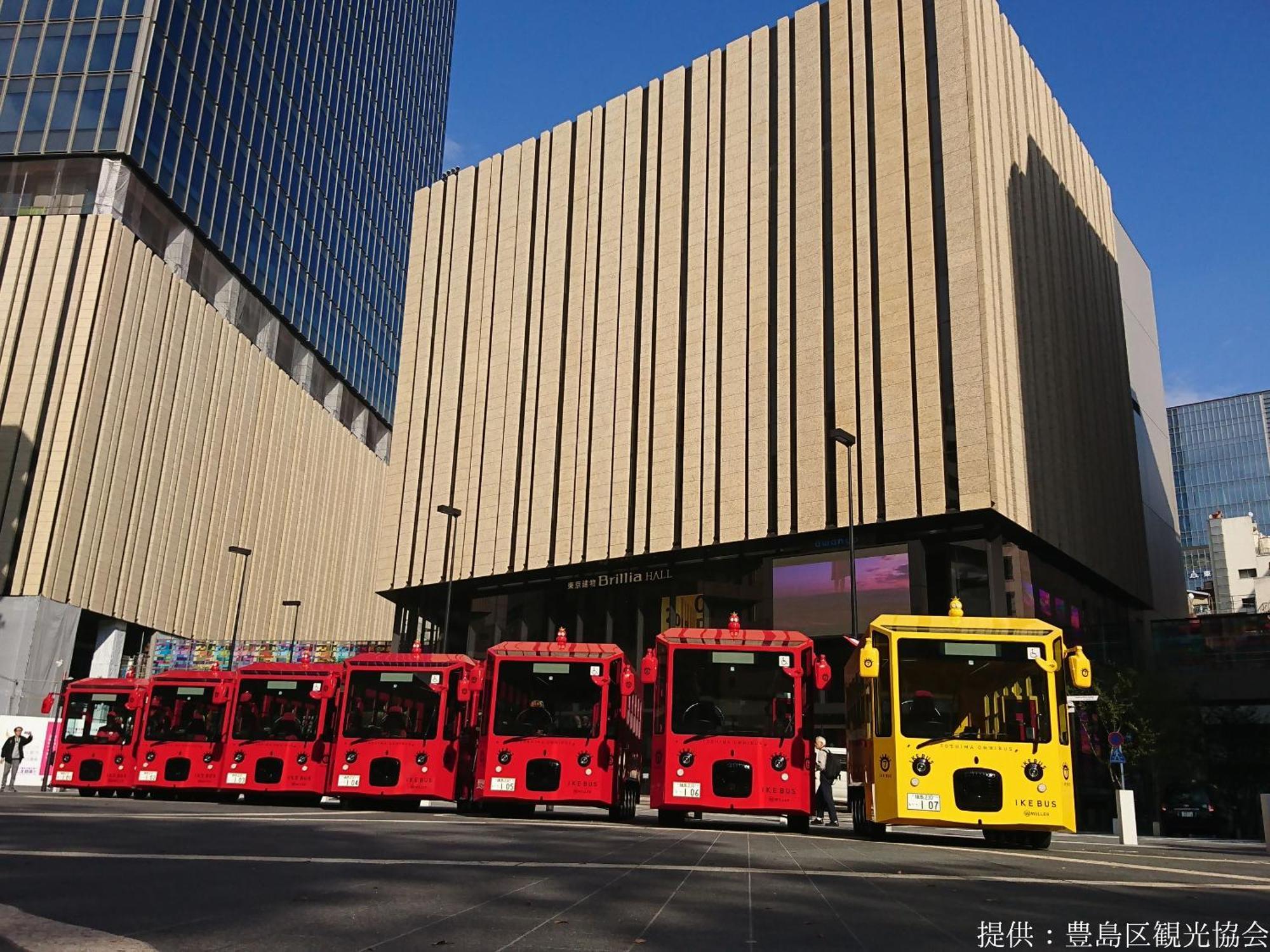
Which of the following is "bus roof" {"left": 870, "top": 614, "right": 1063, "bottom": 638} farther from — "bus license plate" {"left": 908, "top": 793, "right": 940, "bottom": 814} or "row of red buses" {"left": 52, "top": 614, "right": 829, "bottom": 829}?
"bus license plate" {"left": 908, "top": 793, "right": 940, "bottom": 814}

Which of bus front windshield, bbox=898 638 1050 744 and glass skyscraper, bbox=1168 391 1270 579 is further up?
glass skyscraper, bbox=1168 391 1270 579

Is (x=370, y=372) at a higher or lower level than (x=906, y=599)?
higher

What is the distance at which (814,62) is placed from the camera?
145 feet

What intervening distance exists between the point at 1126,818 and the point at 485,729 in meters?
14.1

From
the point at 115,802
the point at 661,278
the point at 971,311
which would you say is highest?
the point at 661,278

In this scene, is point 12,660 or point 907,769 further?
point 12,660

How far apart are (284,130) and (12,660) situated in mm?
41366

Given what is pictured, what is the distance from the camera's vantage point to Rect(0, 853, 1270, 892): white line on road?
8.41 m

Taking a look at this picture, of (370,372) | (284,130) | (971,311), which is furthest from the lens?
(370,372)

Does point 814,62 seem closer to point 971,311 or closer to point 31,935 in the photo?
point 971,311

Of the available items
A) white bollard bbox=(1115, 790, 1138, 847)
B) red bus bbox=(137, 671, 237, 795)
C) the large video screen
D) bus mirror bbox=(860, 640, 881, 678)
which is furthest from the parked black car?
red bus bbox=(137, 671, 237, 795)

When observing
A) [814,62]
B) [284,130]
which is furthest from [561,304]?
[284,130]

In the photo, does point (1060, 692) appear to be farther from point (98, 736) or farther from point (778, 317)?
point (778, 317)

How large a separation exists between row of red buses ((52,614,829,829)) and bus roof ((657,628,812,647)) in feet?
0.12
